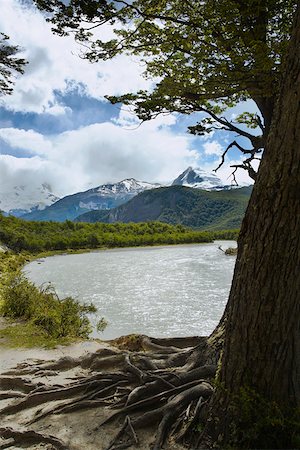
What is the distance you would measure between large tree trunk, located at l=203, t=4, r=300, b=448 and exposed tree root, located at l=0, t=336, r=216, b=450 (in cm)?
115

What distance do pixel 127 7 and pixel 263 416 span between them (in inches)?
278

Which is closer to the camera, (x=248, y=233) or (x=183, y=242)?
(x=248, y=233)

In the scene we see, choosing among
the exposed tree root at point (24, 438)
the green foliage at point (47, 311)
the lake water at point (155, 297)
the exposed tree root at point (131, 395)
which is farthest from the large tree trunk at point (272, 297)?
the lake water at point (155, 297)

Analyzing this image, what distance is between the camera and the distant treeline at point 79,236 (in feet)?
319

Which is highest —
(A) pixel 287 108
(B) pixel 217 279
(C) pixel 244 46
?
(C) pixel 244 46

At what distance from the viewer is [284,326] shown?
4.55m

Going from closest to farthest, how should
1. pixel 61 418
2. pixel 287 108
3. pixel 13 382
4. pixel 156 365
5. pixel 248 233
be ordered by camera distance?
pixel 287 108
pixel 248 233
pixel 61 418
pixel 156 365
pixel 13 382

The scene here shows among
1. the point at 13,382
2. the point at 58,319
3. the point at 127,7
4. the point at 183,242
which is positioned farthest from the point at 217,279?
the point at 183,242

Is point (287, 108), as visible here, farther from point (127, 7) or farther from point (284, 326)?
point (127, 7)

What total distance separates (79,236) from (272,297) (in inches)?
4548

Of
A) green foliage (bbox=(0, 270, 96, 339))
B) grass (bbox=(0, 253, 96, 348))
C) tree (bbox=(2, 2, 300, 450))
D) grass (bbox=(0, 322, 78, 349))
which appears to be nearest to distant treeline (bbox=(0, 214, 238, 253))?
green foliage (bbox=(0, 270, 96, 339))

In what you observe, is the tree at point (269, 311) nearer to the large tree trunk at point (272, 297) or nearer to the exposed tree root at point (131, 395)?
the large tree trunk at point (272, 297)

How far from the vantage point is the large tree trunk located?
14.5 feet

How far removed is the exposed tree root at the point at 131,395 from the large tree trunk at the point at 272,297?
1.15m
